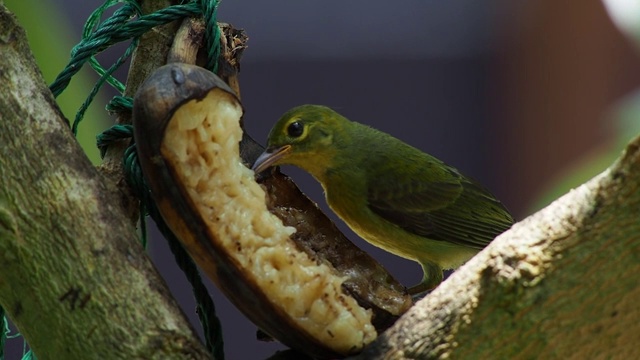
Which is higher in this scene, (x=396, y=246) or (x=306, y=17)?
(x=306, y=17)

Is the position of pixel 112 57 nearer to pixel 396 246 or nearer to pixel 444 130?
pixel 444 130

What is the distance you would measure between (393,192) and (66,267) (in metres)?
1.23

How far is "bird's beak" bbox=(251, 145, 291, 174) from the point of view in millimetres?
1942

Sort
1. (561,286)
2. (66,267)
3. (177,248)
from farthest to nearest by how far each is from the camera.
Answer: (177,248)
(66,267)
(561,286)

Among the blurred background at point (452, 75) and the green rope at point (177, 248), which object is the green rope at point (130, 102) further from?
the blurred background at point (452, 75)

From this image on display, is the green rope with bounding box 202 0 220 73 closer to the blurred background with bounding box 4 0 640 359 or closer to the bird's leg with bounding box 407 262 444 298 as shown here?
the bird's leg with bounding box 407 262 444 298

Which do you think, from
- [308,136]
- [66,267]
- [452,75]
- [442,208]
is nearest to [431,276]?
[442,208]

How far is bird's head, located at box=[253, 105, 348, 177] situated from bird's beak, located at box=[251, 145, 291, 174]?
0.04m

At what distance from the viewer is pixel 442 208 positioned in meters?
2.68

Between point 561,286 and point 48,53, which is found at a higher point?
point 48,53

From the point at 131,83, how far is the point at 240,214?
1.56 ft

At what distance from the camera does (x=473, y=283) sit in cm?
149

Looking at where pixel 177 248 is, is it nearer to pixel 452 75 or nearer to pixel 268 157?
pixel 268 157

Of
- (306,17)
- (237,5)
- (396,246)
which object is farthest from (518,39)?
(396,246)
